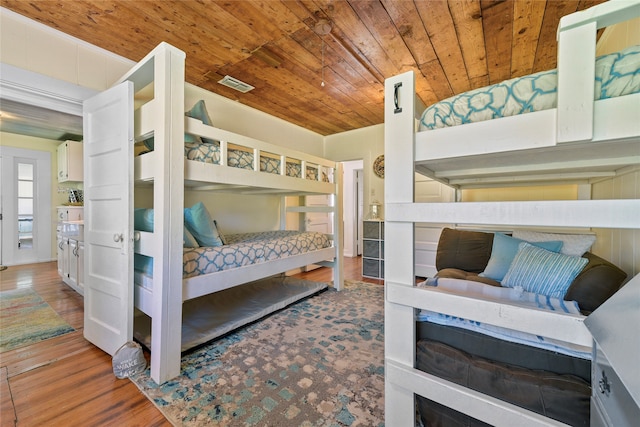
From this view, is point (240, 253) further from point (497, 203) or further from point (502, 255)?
point (502, 255)

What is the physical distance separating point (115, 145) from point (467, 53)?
A: 281cm

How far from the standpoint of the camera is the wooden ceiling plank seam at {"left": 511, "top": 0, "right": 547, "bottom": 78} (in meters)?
1.62

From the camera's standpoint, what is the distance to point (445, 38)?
1938 mm

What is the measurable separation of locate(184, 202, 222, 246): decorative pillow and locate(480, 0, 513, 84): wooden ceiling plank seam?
2435 mm

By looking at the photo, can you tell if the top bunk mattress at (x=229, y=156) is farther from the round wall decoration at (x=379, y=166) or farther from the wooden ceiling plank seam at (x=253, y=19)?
the round wall decoration at (x=379, y=166)

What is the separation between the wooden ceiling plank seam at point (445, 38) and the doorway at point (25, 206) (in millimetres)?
6582

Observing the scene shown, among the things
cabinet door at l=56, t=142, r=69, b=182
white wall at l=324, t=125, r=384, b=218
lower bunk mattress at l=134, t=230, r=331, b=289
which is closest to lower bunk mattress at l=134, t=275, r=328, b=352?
lower bunk mattress at l=134, t=230, r=331, b=289

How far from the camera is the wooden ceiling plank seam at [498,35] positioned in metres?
1.63

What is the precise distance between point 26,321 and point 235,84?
2962 mm

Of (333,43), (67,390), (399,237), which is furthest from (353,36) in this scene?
(67,390)

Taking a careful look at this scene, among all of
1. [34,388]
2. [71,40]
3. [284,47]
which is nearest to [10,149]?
[71,40]

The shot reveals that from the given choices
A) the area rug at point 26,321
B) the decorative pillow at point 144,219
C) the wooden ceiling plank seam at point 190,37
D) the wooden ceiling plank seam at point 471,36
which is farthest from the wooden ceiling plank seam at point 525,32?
the area rug at point 26,321

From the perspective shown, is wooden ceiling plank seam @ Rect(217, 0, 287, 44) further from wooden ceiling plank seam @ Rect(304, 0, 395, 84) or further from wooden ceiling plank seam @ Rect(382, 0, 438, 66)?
wooden ceiling plank seam @ Rect(382, 0, 438, 66)

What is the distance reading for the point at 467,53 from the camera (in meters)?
2.13
